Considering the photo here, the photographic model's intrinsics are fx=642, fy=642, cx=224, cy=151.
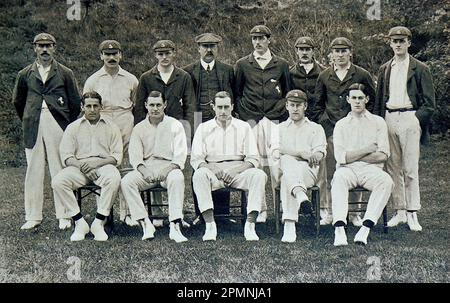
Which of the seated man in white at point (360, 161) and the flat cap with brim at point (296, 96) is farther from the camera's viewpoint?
the flat cap with brim at point (296, 96)

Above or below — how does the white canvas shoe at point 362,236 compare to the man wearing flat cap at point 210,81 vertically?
below

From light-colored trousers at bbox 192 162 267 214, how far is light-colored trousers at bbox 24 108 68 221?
1639 millimetres

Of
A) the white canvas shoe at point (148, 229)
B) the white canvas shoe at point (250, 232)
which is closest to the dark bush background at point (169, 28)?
the white canvas shoe at point (250, 232)

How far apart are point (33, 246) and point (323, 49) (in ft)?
16.5

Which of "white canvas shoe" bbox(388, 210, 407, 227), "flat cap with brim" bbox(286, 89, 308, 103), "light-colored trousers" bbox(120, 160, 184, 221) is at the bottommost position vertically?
"white canvas shoe" bbox(388, 210, 407, 227)

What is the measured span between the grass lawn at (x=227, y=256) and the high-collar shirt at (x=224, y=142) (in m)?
0.78

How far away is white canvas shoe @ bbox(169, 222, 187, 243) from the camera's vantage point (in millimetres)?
6108

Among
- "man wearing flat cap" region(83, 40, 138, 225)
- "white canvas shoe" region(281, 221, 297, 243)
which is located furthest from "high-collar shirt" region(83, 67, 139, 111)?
"white canvas shoe" region(281, 221, 297, 243)

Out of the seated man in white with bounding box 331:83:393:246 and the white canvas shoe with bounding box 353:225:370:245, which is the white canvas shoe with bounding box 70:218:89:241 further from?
the white canvas shoe with bounding box 353:225:370:245

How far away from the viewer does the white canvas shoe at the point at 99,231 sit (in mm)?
6199

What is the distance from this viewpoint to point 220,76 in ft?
22.9

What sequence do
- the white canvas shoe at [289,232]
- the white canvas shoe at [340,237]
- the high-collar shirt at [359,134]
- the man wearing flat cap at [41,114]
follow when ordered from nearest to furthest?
the white canvas shoe at [340,237]
the white canvas shoe at [289,232]
the high-collar shirt at [359,134]
the man wearing flat cap at [41,114]

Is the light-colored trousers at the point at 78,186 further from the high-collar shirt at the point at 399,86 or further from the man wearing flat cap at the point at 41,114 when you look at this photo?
the high-collar shirt at the point at 399,86

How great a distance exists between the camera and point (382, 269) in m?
5.25
